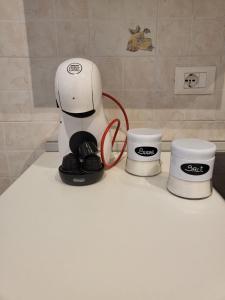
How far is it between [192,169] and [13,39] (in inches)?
27.1

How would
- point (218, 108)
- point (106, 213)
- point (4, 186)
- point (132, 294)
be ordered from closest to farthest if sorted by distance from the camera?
point (132, 294), point (106, 213), point (218, 108), point (4, 186)

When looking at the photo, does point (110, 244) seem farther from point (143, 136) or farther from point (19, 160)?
point (19, 160)

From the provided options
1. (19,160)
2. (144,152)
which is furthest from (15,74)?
(144,152)

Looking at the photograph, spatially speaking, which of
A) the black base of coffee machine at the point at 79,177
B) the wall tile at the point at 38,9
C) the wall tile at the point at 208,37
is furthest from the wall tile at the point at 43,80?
the wall tile at the point at 208,37

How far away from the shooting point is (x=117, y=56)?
0.79 metres

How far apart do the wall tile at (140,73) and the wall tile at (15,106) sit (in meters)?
0.35

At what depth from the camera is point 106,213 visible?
1.58ft

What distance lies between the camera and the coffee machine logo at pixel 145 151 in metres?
0.61

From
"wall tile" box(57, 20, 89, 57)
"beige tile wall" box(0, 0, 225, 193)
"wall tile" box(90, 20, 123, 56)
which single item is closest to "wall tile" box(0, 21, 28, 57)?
"beige tile wall" box(0, 0, 225, 193)

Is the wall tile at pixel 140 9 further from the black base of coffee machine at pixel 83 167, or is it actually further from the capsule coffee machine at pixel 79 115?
the black base of coffee machine at pixel 83 167

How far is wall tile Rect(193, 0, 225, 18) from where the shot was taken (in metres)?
0.74

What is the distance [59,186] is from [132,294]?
0.35 meters

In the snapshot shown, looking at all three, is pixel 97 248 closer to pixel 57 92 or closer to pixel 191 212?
pixel 191 212

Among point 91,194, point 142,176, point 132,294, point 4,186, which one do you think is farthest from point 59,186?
point 4,186
